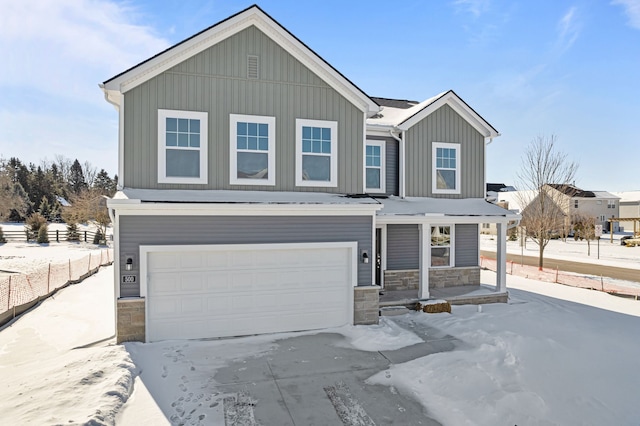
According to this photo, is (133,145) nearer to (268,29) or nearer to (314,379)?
(268,29)

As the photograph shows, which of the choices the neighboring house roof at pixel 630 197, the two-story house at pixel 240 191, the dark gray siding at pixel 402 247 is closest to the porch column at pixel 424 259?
the dark gray siding at pixel 402 247

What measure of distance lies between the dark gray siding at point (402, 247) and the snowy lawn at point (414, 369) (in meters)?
2.56

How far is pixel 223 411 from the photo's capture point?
5414 millimetres

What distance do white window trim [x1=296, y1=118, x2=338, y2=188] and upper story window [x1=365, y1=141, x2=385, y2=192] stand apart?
9.50ft

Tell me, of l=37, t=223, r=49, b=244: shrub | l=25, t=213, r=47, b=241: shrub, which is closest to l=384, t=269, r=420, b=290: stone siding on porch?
l=37, t=223, r=49, b=244: shrub

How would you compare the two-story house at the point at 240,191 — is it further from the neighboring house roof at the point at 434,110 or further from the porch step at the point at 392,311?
the neighboring house roof at the point at 434,110

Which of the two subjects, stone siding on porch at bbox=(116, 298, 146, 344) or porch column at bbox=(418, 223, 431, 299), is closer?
stone siding on porch at bbox=(116, 298, 146, 344)

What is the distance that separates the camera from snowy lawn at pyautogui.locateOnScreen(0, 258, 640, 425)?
17.5ft

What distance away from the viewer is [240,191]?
29.7ft

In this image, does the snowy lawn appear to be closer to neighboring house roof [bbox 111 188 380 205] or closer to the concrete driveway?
the concrete driveway

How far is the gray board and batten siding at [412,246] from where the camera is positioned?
507 inches

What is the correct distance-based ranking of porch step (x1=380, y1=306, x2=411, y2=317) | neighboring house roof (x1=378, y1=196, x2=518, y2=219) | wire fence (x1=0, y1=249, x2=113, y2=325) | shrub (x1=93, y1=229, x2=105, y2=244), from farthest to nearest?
shrub (x1=93, y1=229, x2=105, y2=244) → neighboring house roof (x1=378, y1=196, x2=518, y2=219) → porch step (x1=380, y1=306, x2=411, y2=317) → wire fence (x1=0, y1=249, x2=113, y2=325)

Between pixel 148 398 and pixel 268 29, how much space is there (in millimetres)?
8287

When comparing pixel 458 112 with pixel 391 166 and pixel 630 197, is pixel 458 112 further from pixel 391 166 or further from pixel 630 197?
pixel 630 197
